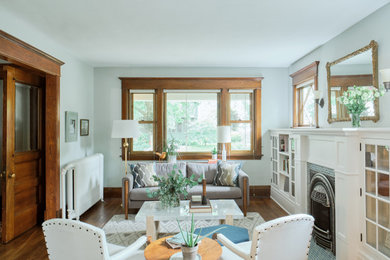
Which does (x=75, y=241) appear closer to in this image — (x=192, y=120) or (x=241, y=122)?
(x=192, y=120)

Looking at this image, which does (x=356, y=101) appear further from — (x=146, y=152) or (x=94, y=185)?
(x=94, y=185)

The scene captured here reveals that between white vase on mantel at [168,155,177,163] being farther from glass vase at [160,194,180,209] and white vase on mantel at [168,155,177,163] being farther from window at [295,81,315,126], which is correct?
window at [295,81,315,126]

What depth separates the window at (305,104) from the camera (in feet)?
14.6

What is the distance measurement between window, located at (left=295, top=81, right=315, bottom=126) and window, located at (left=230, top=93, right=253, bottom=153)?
3.07 feet

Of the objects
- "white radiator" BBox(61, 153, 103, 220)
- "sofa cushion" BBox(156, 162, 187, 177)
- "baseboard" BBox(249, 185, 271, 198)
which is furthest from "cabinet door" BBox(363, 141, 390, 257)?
"white radiator" BBox(61, 153, 103, 220)

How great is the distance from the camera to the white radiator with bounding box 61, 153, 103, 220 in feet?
12.6

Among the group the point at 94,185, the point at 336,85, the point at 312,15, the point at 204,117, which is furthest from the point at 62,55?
the point at 336,85

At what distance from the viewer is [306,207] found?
364 cm

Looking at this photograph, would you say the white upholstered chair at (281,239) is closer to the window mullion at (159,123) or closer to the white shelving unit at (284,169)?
the white shelving unit at (284,169)

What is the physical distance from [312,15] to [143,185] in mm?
3423

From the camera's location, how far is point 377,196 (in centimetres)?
235

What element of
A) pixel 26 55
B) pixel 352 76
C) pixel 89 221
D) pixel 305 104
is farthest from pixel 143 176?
pixel 352 76

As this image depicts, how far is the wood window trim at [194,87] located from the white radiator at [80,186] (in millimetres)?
903

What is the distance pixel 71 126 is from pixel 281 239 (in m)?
3.71
